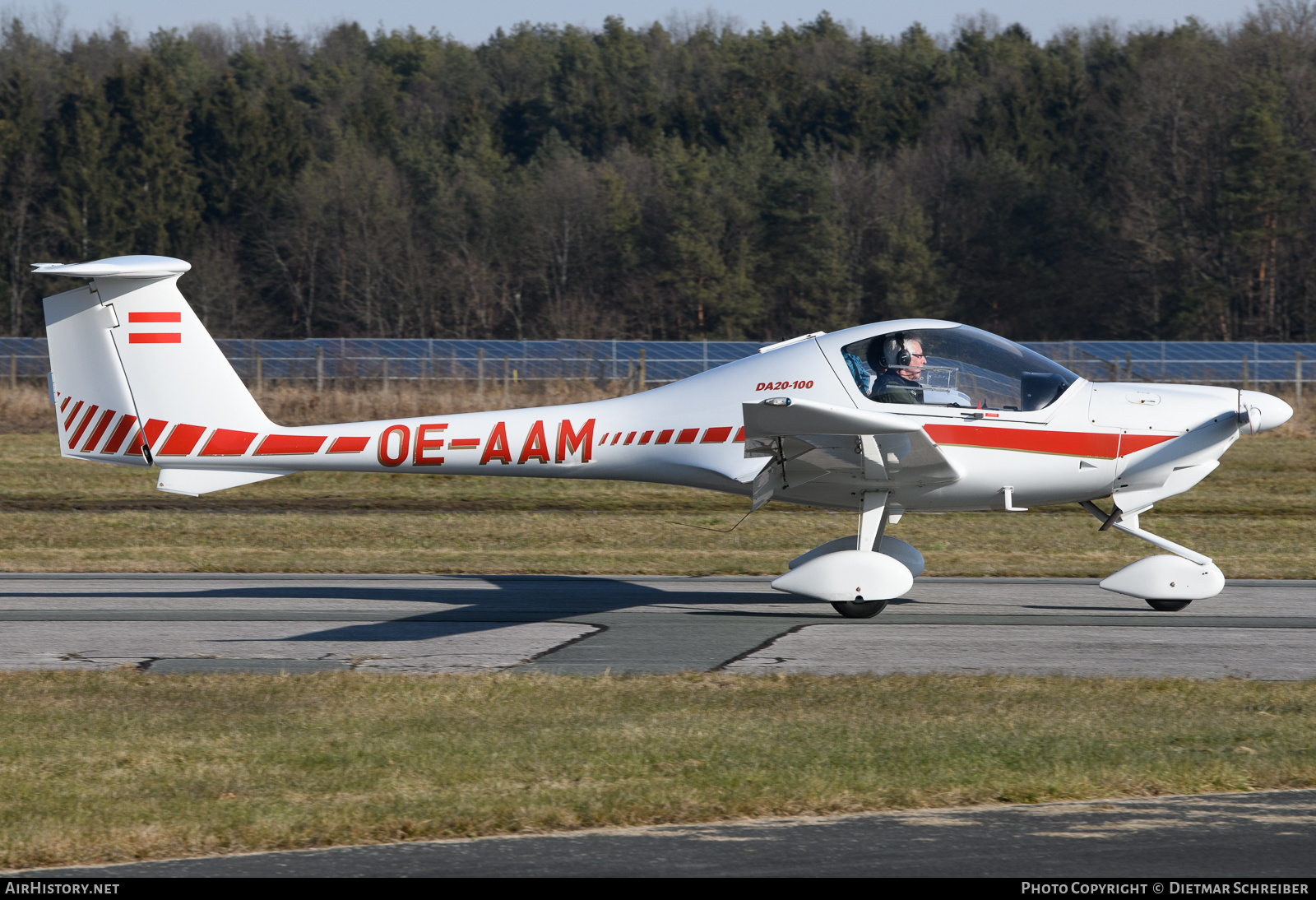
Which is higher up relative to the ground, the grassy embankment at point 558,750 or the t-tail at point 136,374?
the t-tail at point 136,374

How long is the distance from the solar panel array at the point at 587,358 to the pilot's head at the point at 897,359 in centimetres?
3017

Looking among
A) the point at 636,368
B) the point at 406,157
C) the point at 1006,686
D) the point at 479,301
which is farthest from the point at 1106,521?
the point at 406,157

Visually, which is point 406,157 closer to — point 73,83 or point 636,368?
point 73,83

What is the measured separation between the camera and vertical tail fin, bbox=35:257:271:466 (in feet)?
37.3

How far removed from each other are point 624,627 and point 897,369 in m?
3.00

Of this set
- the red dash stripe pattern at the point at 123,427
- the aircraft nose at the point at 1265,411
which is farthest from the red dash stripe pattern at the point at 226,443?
the aircraft nose at the point at 1265,411

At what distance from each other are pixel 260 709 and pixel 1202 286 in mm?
58159

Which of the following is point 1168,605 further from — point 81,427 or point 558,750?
point 81,427

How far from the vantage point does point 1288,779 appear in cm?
648

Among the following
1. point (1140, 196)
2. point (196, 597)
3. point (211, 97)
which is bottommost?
point (196, 597)

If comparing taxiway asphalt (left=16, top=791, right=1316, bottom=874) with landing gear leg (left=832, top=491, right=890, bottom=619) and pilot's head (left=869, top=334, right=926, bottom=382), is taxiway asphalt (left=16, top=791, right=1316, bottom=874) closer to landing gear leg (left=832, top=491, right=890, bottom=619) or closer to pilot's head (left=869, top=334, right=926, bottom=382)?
landing gear leg (left=832, top=491, right=890, bottom=619)

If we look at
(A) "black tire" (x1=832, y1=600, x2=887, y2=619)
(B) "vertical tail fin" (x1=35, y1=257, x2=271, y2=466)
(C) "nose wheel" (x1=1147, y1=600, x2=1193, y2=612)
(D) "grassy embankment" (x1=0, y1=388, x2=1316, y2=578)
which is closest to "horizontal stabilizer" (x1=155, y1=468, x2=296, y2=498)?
(B) "vertical tail fin" (x1=35, y1=257, x2=271, y2=466)

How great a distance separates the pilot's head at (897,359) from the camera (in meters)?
10.9

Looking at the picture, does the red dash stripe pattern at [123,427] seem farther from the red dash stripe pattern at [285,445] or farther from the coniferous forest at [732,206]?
the coniferous forest at [732,206]
